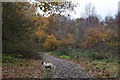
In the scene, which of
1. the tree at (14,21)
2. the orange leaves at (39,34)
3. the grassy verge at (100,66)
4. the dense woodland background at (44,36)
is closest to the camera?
the grassy verge at (100,66)

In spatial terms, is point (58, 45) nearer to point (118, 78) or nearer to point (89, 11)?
point (89, 11)

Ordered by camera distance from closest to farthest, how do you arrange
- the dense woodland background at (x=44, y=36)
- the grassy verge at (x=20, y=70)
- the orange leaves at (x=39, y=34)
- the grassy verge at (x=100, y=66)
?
the grassy verge at (x=20, y=70) → the grassy verge at (x=100, y=66) → the dense woodland background at (x=44, y=36) → the orange leaves at (x=39, y=34)

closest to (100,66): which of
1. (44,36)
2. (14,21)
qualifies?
(14,21)

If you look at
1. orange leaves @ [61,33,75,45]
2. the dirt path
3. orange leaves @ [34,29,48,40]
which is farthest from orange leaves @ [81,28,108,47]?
the dirt path

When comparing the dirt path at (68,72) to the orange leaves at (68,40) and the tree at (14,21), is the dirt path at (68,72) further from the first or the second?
the orange leaves at (68,40)

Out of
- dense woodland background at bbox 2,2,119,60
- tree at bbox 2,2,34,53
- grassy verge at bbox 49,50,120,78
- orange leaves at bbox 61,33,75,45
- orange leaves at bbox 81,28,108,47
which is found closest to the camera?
grassy verge at bbox 49,50,120,78

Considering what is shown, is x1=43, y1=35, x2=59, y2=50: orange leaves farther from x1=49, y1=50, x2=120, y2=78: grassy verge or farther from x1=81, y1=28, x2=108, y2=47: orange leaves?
x1=81, y1=28, x2=108, y2=47: orange leaves

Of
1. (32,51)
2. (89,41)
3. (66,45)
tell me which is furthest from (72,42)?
(32,51)

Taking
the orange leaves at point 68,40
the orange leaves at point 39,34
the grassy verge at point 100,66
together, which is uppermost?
the orange leaves at point 39,34

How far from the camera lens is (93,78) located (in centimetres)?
431

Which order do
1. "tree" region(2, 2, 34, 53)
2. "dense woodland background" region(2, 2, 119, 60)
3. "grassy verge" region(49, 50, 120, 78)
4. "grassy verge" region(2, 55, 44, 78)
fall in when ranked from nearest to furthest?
"grassy verge" region(2, 55, 44, 78) → "grassy verge" region(49, 50, 120, 78) → "tree" region(2, 2, 34, 53) → "dense woodland background" region(2, 2, 119, 60)

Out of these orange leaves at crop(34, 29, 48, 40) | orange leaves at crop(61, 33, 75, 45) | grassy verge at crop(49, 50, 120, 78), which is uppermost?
orange leaves at crop(34, 29, 48, 40)

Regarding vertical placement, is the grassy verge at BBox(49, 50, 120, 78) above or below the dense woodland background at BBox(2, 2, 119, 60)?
below

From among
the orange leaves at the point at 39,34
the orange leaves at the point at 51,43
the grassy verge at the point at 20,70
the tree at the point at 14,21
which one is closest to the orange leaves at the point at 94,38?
the orange leaves at the point at 51,43
